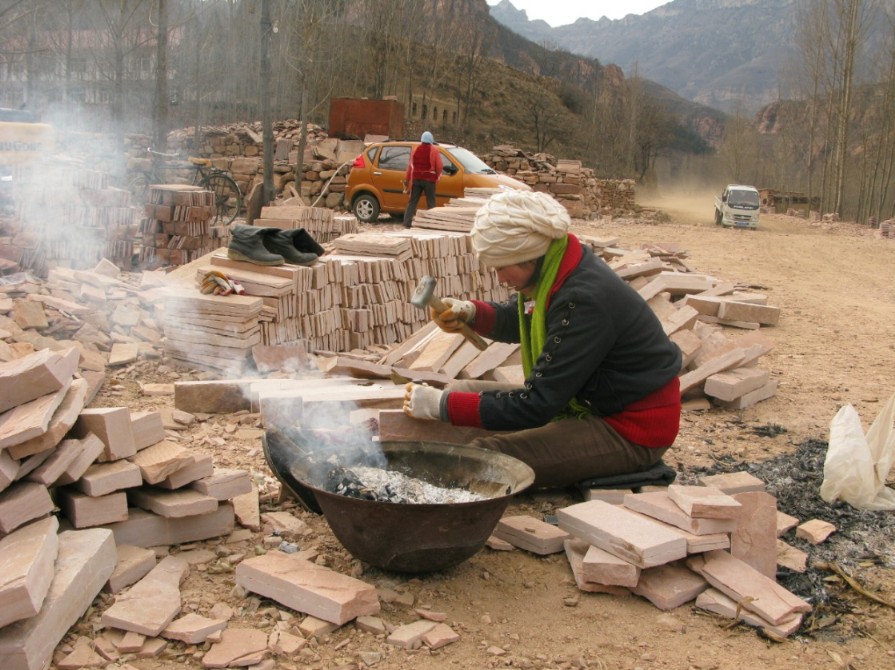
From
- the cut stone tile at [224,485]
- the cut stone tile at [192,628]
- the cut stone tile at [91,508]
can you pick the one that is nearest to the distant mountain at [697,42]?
the cut stone tile at [224,485]

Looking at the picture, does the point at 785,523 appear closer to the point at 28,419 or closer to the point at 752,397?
the point at 752,397

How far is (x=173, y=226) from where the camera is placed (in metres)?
9.88

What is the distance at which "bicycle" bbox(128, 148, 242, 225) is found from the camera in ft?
48.8

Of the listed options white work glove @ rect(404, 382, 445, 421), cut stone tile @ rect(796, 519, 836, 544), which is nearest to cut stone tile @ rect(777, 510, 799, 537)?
cut stone tile @ rect(796, 519, 836, 544)

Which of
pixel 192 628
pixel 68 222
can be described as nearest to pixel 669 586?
pixel 192 628

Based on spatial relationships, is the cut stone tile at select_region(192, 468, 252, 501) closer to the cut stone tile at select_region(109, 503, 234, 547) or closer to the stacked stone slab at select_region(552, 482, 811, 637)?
the cut stone tile at select_region(109, 503, 234, 547)

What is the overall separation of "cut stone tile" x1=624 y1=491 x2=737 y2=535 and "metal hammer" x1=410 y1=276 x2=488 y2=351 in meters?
1.14

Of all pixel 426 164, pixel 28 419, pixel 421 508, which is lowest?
pixel 421 508

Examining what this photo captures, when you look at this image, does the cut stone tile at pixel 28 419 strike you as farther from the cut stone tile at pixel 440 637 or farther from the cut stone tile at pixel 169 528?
the cut stone tile at pixel 440 637

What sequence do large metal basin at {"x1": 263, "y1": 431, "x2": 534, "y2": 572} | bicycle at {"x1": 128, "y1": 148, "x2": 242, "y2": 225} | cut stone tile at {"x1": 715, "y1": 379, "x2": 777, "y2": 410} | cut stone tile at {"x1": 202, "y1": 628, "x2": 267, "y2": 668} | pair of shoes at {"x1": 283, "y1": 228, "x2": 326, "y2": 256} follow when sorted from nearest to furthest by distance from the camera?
cut stone tile at {"x1": 202, "y1": 628, "x2": 267, "y2": 668}
large metal basin at {"x1": 263, "y1": 431, "x2": 534, "y2": 572}
cut stone tile at {"x1": 715, "y1": 379, "x2": 777, "y2": 410}
pair of shoes at {"x1": 283, "y1": 228, "x2": 326, "y2": 256}
bicycle at {"x1": 128, "y1": 148, "x2": 242, "y2": 225}

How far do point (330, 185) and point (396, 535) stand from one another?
1760 centimetres

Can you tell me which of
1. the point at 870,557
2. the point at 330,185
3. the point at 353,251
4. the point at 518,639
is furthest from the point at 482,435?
the point at 330,185

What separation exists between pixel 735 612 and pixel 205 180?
44.8 feet

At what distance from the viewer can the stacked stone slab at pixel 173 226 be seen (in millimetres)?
9812
